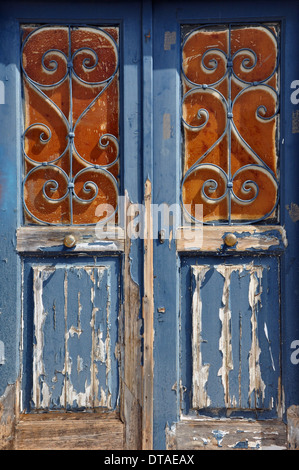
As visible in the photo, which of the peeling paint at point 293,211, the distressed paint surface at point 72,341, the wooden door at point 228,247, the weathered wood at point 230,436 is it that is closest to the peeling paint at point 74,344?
the distressed paint surface at point 72,341

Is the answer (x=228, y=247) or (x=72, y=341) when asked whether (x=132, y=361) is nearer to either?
(x=72, y=341)

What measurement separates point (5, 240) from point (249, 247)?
1.19m

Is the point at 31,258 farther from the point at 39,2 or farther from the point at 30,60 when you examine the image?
the point at 39,2

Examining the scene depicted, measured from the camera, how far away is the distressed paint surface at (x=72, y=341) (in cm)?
209

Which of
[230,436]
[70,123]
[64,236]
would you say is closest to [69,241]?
[64,236]

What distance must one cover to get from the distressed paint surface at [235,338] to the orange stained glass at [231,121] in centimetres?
30

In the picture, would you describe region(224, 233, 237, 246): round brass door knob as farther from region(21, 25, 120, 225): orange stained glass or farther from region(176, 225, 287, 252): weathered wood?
region(21, 25, 120, 225): orange stained glass

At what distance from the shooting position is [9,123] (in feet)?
6.84

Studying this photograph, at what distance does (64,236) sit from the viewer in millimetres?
2098

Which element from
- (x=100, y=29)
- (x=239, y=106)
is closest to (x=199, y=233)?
(x=239, y=106)

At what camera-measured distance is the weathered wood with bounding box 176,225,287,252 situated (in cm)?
209

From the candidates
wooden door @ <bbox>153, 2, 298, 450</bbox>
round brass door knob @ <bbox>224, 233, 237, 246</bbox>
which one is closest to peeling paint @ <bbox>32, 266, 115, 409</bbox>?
wooden door @ <bbox>153, 2, 298, 450</bbox>

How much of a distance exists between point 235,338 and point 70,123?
134 cm

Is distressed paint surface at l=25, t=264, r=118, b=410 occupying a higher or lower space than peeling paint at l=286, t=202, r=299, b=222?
lower
